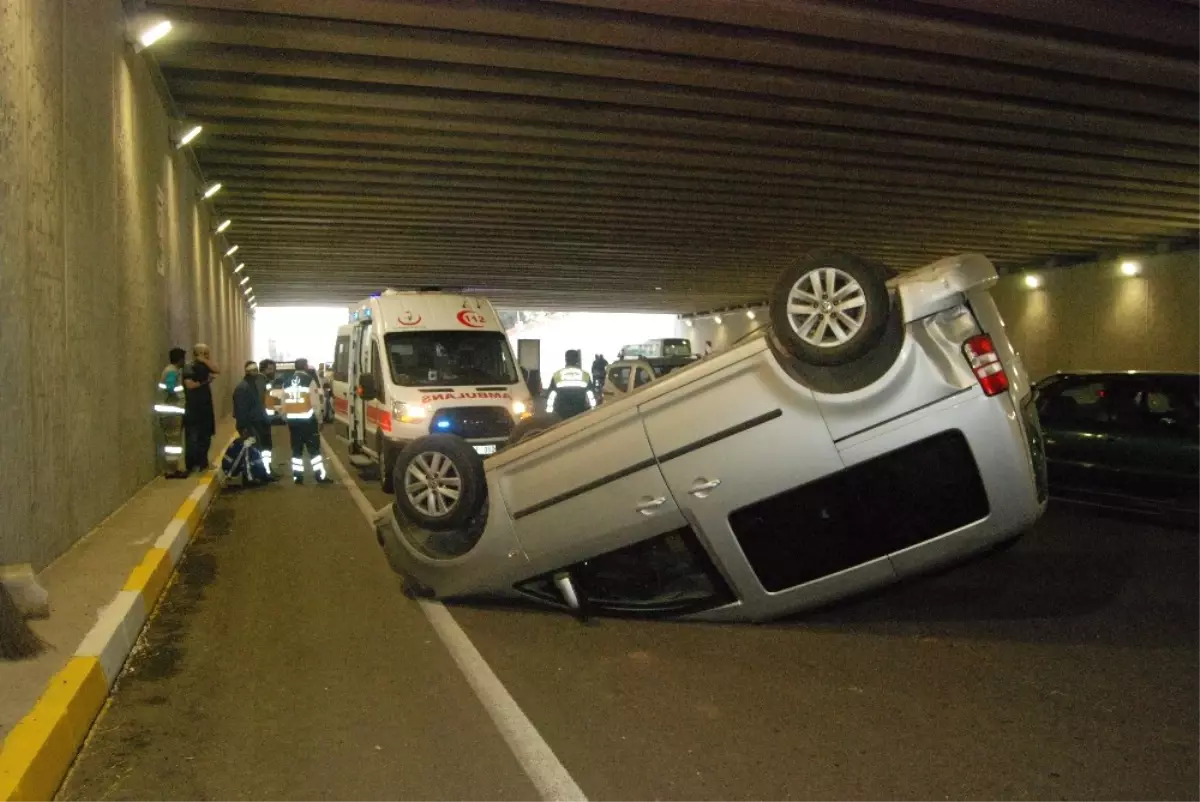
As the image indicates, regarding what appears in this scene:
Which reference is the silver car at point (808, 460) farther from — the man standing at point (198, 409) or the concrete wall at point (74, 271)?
the man standing at point (198, 409)

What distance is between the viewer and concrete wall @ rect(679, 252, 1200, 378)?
23500 millimetres

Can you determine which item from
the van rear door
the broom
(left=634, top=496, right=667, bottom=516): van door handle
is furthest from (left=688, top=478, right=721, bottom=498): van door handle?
the broom

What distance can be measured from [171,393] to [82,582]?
623cm

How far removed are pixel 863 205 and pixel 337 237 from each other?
12.1 m

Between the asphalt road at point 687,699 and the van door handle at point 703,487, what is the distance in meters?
0.96

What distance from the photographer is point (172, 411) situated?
13227mm

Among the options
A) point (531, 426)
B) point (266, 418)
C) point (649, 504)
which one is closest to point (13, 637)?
point (649, 504)

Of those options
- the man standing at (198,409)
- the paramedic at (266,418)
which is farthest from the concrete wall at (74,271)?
the paramedic at (266,418)

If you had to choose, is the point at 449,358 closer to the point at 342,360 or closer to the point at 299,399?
the point at 299,399

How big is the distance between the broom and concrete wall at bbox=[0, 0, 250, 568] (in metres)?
1.07

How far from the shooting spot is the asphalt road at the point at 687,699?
4246 mm

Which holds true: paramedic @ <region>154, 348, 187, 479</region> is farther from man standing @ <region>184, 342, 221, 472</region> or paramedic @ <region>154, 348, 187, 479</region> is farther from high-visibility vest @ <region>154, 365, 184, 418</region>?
man standing @ <region>184, 342, 221, 472</region>

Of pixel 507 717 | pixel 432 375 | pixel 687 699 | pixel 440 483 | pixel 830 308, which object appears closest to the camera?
pixel 507 717

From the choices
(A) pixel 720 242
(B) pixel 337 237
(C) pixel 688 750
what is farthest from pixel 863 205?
(C) pixel 688 750
